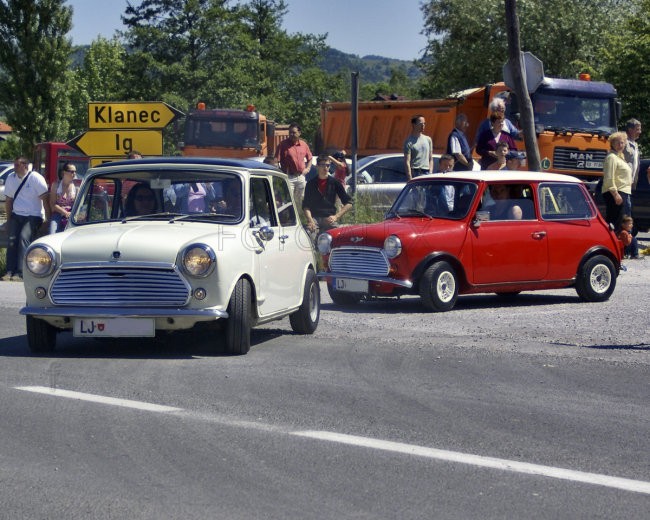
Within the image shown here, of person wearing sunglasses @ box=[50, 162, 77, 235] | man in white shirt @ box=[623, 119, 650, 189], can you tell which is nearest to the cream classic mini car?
person wearing sunglasses @ box=[50, 162, 77, 235]

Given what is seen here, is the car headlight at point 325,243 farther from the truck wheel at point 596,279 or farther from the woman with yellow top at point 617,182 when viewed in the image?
the woman with yellow top at point 617,182

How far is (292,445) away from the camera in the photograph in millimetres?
6352

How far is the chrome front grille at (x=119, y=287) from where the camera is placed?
925 cm

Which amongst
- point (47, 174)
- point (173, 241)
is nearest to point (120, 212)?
point (173, 241)

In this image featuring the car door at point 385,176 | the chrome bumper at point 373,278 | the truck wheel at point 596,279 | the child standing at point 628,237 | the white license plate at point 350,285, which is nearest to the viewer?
the chrome bumper at point 373,278

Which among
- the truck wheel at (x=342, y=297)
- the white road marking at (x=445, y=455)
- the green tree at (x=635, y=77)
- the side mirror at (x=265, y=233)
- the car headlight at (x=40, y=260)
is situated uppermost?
the green tree at (x=635, y=77)

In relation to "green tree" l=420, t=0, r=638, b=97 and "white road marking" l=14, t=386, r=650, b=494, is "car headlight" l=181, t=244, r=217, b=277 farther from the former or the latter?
"green tree" l=420, t=0, r=638, b=97

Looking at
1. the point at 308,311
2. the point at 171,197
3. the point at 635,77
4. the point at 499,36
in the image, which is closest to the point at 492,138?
the point at 308,311

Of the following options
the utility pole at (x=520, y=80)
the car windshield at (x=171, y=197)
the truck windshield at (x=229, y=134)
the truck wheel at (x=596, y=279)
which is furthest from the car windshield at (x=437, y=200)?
the truck windshield at (x=229, y=134)

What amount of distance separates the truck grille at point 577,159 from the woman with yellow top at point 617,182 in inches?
244

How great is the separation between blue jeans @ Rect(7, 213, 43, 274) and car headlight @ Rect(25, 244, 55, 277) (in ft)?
27.9

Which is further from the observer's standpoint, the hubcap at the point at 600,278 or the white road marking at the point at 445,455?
the hubcap at the point at 600,278

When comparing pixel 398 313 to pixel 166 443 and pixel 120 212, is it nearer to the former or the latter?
pixel 120 212

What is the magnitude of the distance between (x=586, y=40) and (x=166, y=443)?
48788mm
